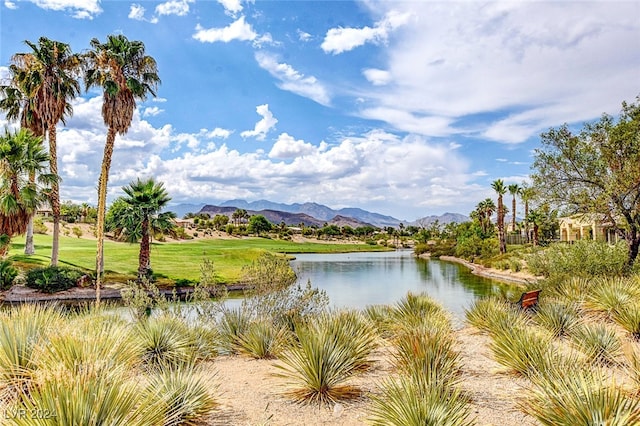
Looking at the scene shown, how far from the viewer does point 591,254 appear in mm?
18594

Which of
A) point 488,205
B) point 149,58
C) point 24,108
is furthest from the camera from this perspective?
point 488,205

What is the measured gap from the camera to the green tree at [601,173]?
1583 centimetres

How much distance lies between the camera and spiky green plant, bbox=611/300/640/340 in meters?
9.35

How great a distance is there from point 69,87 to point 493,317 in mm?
31481

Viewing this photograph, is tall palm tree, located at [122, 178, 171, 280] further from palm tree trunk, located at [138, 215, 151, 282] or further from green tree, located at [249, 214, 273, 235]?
green tree, located at [249, 214, 273, 235]

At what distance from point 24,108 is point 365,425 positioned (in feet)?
115

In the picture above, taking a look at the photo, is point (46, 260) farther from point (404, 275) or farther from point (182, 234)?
point (182, 234)

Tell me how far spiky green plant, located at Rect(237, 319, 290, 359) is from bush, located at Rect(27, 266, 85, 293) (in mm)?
22688

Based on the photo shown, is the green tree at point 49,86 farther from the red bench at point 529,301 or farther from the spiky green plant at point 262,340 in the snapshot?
the red bench at point 529,301

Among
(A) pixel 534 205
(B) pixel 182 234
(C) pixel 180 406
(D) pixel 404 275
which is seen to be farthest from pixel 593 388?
(B) pixel 182 234

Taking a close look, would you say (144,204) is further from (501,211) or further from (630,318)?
(501,211)

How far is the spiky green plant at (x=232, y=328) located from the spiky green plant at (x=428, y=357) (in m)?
3.71

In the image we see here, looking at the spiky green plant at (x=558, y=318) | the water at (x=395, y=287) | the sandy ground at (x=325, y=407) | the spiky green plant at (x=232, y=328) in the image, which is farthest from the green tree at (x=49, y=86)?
the spiky green plant at (x=558, y=318)

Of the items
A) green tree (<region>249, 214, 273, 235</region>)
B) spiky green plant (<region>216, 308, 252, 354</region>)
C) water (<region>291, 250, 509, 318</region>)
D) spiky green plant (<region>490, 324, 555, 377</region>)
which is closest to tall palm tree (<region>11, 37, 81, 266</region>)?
water (<region>291, 250, 509, 318</region>)
